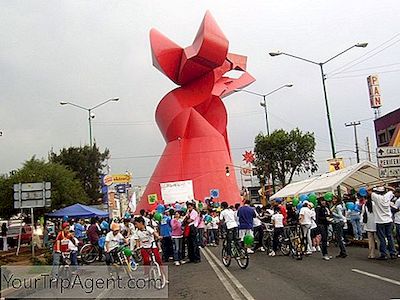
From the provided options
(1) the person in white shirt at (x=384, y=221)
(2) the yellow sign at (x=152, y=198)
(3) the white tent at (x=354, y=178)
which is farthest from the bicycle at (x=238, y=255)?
(2) the yellow sign at (x=152, y=198)

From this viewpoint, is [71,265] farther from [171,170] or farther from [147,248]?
[171,170]

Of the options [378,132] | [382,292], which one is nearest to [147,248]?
[382,292]

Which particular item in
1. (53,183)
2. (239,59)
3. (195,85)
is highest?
(239,59)

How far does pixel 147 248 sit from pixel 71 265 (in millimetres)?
4415

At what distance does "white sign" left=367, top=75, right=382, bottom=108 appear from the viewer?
55.5 metres

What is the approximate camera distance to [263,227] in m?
18.0

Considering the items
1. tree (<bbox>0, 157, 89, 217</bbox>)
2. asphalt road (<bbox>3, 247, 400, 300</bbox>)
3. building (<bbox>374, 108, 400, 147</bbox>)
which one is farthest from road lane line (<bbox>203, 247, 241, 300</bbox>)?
building (<bbox>374, 108, 400, 147</bbox>)

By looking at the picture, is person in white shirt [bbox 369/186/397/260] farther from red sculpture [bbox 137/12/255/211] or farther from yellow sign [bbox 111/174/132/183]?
red sculpture [bbox 137/12/255/211]

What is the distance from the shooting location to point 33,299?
10992mm

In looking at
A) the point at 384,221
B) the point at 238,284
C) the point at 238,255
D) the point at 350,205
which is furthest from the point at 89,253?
the point at 384,221

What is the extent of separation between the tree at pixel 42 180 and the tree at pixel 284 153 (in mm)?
20742

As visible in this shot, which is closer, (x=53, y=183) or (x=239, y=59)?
(x=53, y=183)

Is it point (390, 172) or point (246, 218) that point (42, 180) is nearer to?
point (246, 218)

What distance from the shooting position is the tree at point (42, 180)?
3394 cm
